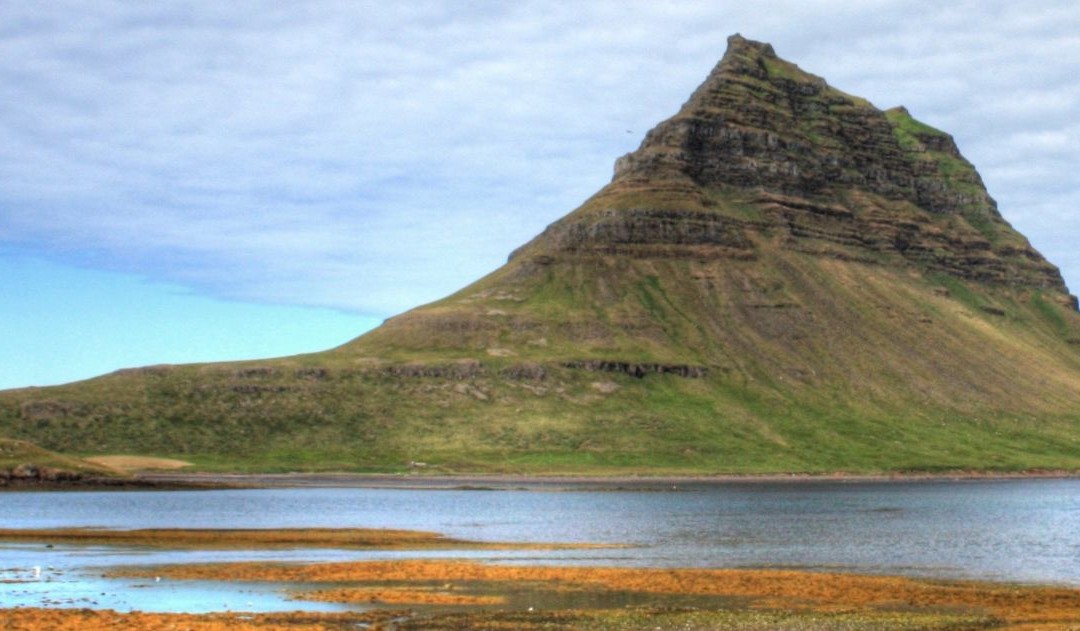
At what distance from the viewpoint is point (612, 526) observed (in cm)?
10925

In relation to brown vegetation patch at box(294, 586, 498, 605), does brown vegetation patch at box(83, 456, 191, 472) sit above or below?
above

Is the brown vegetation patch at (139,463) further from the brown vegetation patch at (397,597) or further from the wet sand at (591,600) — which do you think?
the brown vegetation patch at (397,597)

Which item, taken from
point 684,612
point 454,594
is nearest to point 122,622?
point 454,594

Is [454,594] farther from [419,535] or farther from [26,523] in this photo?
[26,523]

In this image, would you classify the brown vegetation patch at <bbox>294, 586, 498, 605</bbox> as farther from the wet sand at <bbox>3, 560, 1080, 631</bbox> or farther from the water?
the water

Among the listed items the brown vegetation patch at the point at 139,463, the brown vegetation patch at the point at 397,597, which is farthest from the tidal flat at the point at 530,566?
the brown vegetation patch at the point at 139,463

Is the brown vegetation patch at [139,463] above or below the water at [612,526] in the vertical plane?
above

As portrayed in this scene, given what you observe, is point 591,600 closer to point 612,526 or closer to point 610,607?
point 610,607

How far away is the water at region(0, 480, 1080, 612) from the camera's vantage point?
201ft

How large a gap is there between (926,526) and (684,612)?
64.8 m

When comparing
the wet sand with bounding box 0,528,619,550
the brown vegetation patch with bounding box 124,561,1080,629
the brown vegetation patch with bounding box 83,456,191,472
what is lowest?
the brown vegetation patch with bounding box 124,561,1080,629

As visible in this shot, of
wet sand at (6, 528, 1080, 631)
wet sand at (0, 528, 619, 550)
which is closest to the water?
wet sand at (6, 528, 1080, 631)

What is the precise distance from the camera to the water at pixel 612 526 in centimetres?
6116

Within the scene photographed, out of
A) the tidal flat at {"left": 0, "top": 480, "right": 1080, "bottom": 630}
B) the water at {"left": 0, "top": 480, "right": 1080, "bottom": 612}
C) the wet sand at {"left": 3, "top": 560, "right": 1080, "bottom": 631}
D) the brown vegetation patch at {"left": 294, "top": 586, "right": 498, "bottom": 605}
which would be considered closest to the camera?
the wet sand at {"left": 3, "top": 560, "right": 1080, "bottom": 631}
